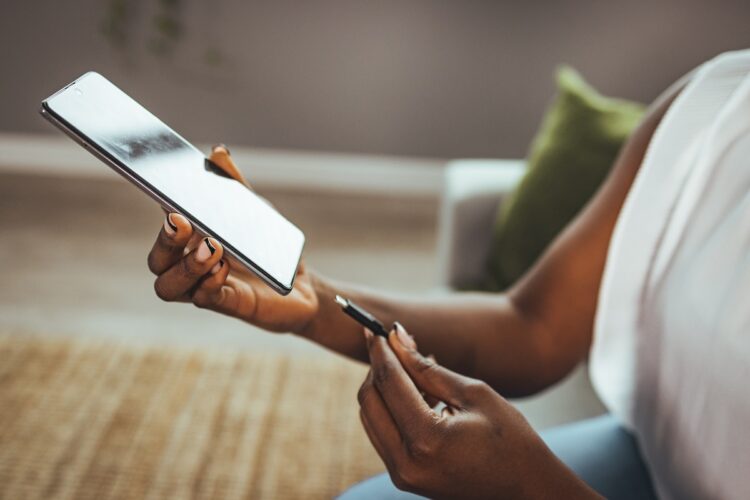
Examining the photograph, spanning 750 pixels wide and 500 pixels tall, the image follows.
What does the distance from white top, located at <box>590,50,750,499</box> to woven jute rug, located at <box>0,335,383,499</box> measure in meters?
0.79

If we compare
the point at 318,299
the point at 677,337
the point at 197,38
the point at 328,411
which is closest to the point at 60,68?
the point at 197,38

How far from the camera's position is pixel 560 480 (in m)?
0.68

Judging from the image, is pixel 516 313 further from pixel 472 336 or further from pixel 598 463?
pixel 598 463

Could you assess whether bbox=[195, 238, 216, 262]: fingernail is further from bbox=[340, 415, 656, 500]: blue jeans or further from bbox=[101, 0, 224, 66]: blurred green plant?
bbox=[101, 0, 224, 66]: blurred green plant

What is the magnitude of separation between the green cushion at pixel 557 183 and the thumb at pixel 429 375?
28.0 inches

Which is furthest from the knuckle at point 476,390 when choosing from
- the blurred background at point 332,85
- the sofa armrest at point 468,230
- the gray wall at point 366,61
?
the gray wall at point 366,61

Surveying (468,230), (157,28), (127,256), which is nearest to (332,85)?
(157,28)

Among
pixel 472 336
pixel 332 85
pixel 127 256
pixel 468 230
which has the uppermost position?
pixel 472 336

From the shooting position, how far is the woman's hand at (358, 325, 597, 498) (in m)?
0.65

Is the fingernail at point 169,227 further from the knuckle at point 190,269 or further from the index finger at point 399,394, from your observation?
the index finger at point 399,394

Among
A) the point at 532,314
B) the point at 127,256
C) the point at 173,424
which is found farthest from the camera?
the point at 127,256

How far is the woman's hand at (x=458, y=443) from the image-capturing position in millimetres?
651

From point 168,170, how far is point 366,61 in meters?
2.13

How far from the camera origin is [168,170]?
72 cm
